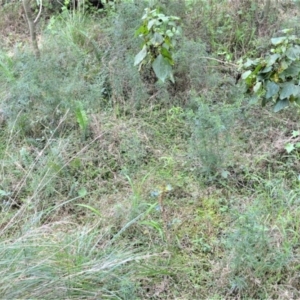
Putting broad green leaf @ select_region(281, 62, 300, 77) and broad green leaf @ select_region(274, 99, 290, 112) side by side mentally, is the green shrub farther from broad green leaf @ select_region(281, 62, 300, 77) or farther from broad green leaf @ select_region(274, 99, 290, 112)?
broad green leaf @ select_region(281, 62, 300, 77)

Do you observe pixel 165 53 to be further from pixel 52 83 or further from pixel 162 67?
pixel 52 83

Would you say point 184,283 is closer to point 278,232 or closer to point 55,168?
point 278,232

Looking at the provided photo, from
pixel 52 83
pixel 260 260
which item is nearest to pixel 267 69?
pixel 260 260

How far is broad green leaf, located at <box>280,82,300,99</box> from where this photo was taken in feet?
8.48

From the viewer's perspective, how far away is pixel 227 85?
3.40 m

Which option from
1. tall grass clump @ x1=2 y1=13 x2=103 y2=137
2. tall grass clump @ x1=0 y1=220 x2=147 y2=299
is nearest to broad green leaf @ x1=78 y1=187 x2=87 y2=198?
tall grass clump @ x1=0 y1=220 x2=147 y2=299

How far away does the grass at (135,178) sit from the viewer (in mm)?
2035

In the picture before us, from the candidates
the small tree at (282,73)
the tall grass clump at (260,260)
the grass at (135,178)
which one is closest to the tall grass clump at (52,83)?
the grass at (135,178)

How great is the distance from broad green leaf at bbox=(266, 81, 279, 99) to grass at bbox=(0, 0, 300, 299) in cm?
28

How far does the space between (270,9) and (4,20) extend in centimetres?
251

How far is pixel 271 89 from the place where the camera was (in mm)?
2645

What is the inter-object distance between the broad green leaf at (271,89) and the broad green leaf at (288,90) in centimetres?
3

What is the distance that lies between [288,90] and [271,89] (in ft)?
0.32

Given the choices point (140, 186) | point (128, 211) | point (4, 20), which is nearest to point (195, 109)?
point (140, 186)
